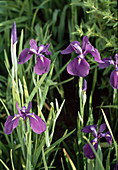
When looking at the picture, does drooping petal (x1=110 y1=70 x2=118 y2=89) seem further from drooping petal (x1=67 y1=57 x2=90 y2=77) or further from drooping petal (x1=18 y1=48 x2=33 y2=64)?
drooping petal (x1=18 y1=48 x2=33 y2=64)

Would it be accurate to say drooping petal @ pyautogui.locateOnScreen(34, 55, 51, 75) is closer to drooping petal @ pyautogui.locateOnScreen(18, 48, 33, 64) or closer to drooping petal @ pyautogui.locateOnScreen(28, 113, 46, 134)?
drooping petal @ pyautogui.locateOnScreen(18, 48, 33, 64)

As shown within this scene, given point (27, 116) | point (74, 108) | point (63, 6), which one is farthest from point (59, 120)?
point (63, 6)

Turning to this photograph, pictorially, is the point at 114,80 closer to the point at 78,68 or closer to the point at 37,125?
the point at 78,68

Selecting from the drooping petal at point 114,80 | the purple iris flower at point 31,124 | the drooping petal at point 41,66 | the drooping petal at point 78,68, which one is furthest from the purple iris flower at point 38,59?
the drooping petal at point 114,80

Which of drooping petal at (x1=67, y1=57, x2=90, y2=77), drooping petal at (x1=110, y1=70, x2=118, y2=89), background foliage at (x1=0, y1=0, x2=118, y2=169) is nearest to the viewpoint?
drooping petal at (x1=67, y1=57, x2=90, y2=77)

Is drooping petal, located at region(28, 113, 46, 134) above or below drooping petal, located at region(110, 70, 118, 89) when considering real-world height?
below

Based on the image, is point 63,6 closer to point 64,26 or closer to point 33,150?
point 64,26

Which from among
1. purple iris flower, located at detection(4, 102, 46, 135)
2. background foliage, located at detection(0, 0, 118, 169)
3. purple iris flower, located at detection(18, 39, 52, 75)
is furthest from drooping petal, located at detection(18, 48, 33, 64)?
purple iris flower, located at detection(4, 102, 46, 135)

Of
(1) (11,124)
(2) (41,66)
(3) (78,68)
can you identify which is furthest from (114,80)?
(1) (11,124)

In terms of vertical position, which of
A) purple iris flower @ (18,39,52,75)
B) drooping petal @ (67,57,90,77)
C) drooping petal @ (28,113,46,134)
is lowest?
drooping petal @ (28,113,46,134)

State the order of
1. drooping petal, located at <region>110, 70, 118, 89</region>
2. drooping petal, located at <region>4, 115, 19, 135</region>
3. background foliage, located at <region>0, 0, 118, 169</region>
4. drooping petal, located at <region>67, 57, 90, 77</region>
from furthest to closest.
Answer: background foliage, located at <region>0, 0, 118, 169</region> < drooping petal, located at <region>110, 70, 118, 89</region> < drooping petal, located at <region>67, 57, 90, 77</region> < drooping petal, located at <region>4, 115, 19, 135</region>

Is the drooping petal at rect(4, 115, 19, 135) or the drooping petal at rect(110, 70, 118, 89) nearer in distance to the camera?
the drooping petal at rect(4, 115, 19, 135)

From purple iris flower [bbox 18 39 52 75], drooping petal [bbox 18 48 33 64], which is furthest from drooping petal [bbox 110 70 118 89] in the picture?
drooping petal [bbox 18 48 33 64]
